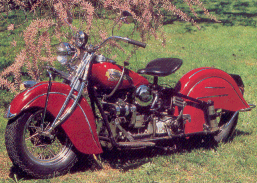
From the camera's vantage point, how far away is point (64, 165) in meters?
3.65

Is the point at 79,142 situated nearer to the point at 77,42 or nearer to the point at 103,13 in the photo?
the point at 77,42

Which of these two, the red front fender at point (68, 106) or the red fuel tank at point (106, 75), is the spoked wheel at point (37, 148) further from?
the red fuel tank at point (106, 75)

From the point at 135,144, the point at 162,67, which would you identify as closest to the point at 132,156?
the point at 135,144

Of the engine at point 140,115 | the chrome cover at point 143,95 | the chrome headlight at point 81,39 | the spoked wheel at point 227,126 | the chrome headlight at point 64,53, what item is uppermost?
the chrome headlight at point 81,39

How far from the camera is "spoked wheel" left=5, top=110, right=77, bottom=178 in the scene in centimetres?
330

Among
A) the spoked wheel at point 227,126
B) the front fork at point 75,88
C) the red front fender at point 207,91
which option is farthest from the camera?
the spoked wheel at point 227,126

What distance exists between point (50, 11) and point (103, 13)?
2.61 feet

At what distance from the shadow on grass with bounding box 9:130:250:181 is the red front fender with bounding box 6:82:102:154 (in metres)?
0.28

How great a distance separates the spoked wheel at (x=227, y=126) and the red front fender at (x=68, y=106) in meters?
1.79

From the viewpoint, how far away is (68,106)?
3.51m

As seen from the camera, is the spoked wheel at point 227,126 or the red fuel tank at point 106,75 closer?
the red fuel tank at point 106,75

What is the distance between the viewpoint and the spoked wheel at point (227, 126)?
183 inches

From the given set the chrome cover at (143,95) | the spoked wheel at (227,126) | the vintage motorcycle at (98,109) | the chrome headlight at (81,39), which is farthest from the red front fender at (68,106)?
the spoked wheel at (227,126)

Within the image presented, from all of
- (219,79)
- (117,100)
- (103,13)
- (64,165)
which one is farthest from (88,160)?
(103,13)
